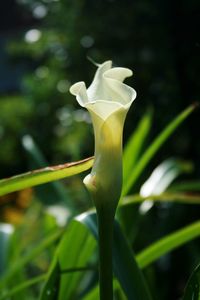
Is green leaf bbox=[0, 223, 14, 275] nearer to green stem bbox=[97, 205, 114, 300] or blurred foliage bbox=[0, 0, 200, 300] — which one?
green stem bbox=[97, 205, 114, 300]

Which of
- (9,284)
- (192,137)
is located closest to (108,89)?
(9,284)

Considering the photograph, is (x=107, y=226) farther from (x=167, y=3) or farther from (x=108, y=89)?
(x=167, y=3)

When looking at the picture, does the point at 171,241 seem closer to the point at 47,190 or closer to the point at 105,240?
the point at 105,240

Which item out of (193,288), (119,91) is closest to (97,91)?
(119,91)

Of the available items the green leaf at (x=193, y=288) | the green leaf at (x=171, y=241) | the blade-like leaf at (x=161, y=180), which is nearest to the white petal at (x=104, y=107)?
the green leaf at (x=193, y=288)

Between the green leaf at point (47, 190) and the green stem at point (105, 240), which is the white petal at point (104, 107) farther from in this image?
the green leaf at point (47, 190)

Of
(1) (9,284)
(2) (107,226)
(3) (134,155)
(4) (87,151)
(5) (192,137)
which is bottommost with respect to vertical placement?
(2) (107,226)
